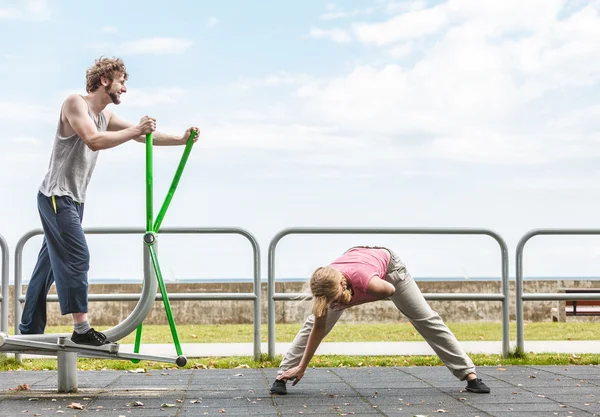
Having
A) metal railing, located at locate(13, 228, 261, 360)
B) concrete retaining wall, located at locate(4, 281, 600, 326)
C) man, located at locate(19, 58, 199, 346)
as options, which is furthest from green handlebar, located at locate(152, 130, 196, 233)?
concrete retaining wall, located at locate(4, 281, 600, 326)

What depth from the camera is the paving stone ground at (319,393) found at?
15.6 feet

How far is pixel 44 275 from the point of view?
5.20 m

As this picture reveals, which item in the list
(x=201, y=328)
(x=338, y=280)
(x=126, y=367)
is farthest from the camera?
(x=201, y=328)

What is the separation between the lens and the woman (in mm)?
4770

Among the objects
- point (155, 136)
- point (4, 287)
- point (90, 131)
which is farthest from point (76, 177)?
point (4, 287)

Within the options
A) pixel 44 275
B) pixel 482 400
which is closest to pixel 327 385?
pixel 482 400

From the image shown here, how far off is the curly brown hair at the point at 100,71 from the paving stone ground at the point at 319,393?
1.86 metres

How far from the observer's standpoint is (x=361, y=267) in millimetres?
4879

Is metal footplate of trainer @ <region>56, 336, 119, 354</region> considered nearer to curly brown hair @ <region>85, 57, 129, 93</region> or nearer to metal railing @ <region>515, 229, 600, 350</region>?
curly brown hair @ <region>85, 57, 129, 93</region>

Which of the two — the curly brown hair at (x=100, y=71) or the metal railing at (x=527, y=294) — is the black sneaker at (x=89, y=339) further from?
the metal railing at (x=527, y=294)

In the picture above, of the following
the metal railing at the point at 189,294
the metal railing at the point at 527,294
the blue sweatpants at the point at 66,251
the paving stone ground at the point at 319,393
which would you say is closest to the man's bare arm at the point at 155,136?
the blue sweatpants at the point at 66,251

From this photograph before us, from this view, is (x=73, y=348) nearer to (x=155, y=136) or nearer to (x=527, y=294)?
(x=155, y=136)

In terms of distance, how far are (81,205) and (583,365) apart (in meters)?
4.43

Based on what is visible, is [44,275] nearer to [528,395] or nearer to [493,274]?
[528,395]
